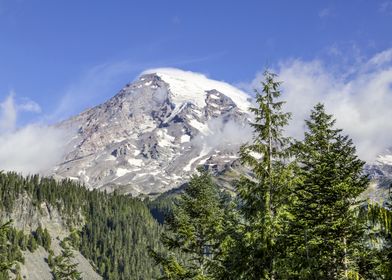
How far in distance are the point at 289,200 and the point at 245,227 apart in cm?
247

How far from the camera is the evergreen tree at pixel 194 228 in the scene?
28859 mm

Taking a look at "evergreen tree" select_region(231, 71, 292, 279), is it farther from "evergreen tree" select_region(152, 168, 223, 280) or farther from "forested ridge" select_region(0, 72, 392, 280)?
"evergreen tree" select_region(152, 168, 223, 280)

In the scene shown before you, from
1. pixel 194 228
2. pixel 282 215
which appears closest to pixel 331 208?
pixel 282 215

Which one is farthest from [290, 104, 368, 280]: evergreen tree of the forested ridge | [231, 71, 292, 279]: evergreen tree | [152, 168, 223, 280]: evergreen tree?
[152, 168, 223, 280]: evergreen tree

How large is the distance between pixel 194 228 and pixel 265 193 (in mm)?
11041

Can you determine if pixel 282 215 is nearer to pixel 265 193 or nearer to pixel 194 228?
pixel 265 193

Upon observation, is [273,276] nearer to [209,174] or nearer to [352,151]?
[352,151]

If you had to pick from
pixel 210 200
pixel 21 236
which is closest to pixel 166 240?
pixel 210 200

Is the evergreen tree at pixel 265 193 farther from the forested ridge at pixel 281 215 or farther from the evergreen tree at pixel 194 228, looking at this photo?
the evergreen tree at pixel 194 228

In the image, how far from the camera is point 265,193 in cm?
2086

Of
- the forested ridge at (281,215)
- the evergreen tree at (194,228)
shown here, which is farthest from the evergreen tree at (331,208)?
the evergreen tree at (194,228)

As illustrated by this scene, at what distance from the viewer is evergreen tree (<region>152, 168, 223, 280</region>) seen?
94.7 ft

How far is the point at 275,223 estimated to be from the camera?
19594 mm

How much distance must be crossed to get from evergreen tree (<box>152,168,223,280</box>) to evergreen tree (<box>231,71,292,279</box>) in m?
7.29
